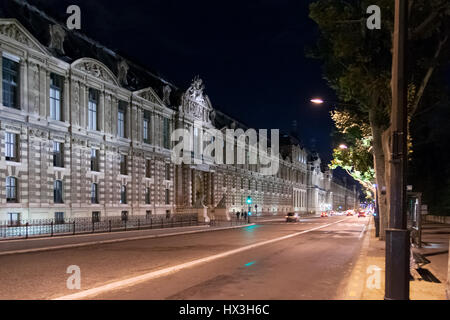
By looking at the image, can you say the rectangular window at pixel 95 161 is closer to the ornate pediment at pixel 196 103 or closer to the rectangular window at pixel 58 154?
the rectangular window at pixel 58 154

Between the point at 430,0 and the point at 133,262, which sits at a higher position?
the point at 430,0

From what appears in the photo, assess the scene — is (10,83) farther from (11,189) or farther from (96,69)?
(96,69)

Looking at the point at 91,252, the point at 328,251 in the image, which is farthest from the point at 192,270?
the point at 328,251

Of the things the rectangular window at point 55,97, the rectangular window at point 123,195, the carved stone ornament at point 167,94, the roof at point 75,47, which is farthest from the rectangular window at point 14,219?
the carved stone ornament at point 167,94

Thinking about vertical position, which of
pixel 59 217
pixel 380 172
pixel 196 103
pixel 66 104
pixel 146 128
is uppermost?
pixel 196 103

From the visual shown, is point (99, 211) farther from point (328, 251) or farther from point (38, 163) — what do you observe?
point (328, 251)

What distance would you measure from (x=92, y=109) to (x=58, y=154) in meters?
6.43

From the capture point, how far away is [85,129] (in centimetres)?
3581

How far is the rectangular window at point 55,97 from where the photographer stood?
3284cm

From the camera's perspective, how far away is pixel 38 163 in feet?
100

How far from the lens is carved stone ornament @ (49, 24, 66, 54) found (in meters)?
32.7

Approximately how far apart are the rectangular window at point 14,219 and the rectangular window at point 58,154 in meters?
5.57

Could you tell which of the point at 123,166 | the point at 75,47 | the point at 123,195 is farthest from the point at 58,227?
the point at 75,47
